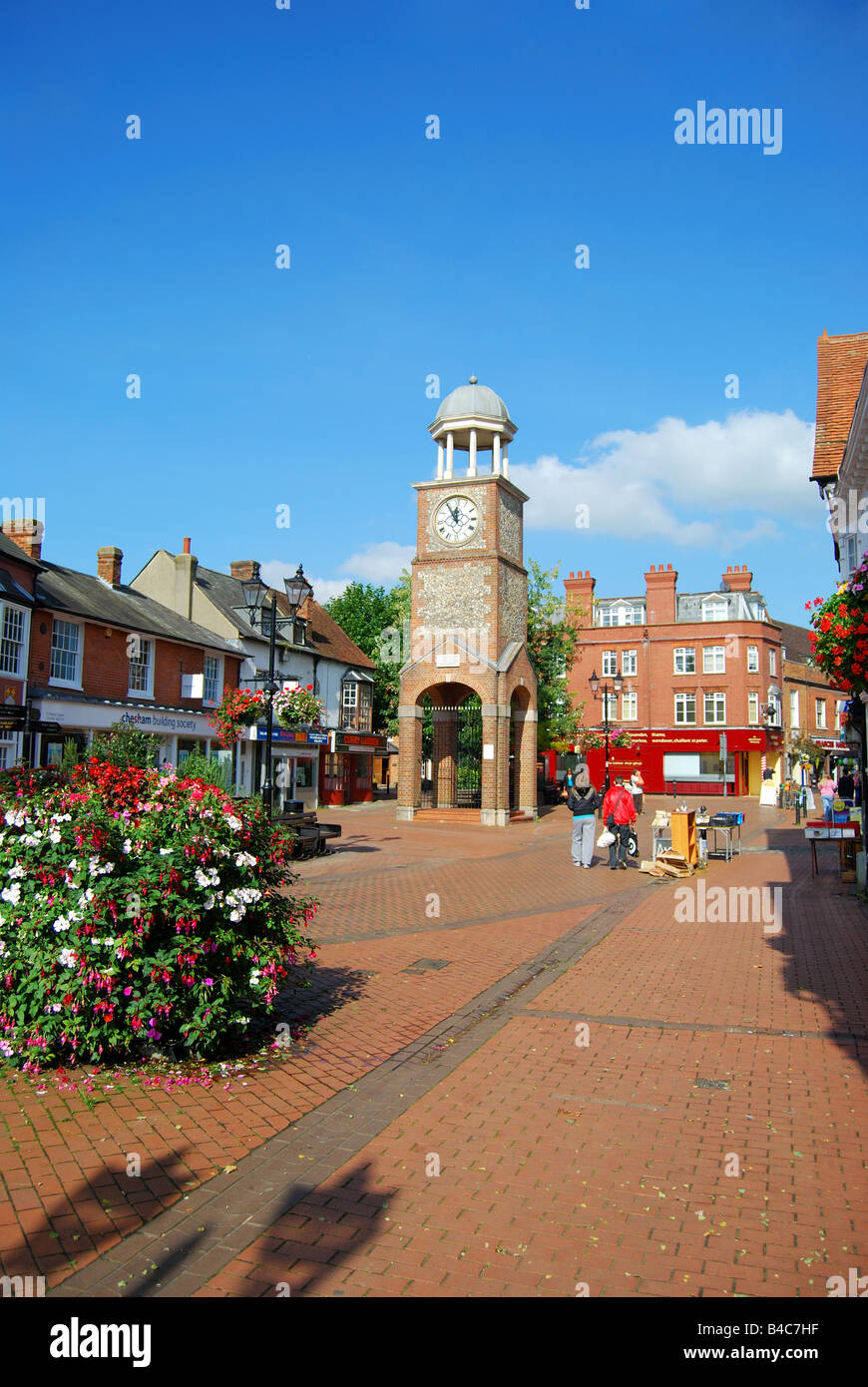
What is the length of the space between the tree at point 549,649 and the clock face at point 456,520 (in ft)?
30.4

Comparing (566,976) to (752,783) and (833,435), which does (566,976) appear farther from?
(752,783)

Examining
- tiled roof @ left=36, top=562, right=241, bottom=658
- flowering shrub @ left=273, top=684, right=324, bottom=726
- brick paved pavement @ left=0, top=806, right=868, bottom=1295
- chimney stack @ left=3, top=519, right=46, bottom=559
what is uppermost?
chimney stack @ left=3, top=519, right=46, bottom=559

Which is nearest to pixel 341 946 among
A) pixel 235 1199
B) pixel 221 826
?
pixel 221 826

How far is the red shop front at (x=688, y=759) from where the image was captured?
51.2 meters

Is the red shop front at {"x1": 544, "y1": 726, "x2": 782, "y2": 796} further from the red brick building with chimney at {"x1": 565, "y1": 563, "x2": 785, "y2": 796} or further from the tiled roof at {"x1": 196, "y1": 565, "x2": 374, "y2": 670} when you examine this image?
the tiled roof at {"x1": 196, "y1": 565, "x2": 374, "y2": 670}

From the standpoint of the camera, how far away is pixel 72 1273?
3.70 metres

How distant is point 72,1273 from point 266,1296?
33.8 inches

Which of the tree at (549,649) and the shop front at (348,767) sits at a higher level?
the tree at (549,649)

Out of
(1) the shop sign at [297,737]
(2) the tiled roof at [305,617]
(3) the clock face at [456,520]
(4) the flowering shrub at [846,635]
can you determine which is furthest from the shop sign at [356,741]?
(4) the flowering shrub at [846,635]

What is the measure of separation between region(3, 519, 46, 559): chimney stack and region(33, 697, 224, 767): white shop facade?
4.97 metres

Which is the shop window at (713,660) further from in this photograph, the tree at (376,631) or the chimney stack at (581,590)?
the tree at (376,631)

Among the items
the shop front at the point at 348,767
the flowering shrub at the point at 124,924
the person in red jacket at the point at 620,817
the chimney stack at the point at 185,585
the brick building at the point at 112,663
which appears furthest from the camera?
the shop front at the point at 348,767

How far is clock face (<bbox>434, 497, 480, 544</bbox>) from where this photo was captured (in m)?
30.9

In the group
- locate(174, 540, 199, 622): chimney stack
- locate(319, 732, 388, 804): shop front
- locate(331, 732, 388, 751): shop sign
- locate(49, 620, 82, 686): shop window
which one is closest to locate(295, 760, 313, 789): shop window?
locate(319, 732, 388, 804): shop front
